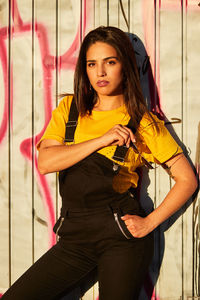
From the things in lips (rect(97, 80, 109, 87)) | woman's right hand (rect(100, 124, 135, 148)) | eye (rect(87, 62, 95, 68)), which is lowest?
woman's right hand (rect(100, 124, 135, 148))

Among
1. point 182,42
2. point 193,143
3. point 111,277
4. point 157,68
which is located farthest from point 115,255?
point 182,42

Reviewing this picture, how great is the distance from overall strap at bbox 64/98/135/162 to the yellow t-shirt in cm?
3

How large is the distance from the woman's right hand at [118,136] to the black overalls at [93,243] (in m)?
0.09

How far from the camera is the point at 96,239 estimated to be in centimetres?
202

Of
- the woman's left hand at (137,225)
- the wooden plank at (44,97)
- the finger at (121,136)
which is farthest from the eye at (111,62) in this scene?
the woman's left hand at (137,225)

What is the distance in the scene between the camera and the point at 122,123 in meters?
2.12

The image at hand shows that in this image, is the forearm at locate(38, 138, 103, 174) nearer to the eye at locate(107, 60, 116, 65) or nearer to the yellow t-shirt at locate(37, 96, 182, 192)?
the yellow t-shirt at locate(37, 96, 182, 192)

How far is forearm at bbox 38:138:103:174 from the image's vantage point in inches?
76.9

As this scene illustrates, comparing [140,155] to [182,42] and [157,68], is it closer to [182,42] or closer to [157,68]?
[157,68]

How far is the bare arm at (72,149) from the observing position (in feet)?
6.30

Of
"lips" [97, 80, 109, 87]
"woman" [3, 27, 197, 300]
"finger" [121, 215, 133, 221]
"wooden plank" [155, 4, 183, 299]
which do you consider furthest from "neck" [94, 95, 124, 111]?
"finger" [121, 215, 133, 221]

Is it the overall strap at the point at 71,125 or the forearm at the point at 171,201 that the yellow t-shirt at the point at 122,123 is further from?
the forearm at the point at 171,201

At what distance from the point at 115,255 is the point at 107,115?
2.55 ft

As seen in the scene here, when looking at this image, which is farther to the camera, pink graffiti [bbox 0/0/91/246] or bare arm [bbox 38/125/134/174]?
pink graffiti [bbox 0/0/91/246]
